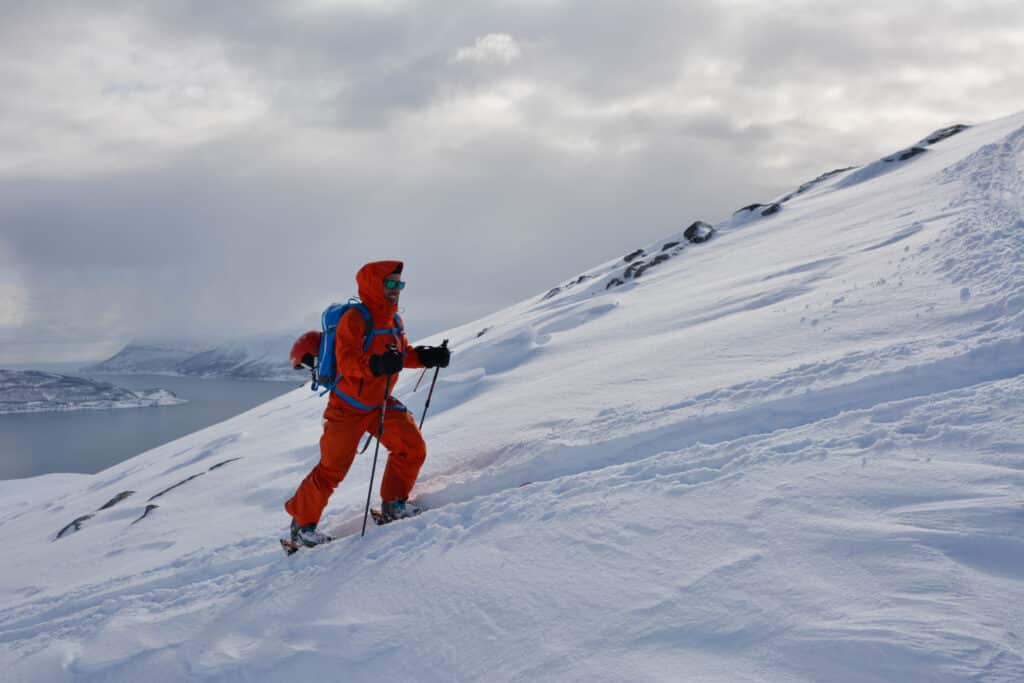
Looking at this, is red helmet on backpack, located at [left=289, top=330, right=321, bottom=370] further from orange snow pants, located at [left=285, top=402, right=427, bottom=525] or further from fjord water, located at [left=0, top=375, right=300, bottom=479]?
fjord water, located at [left=0, top=375, right=300, bottom=479]

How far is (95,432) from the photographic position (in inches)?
3605

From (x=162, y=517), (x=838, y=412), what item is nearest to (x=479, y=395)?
(x=162, y=517)

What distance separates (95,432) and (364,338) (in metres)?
106

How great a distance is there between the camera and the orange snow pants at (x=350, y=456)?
186 inches

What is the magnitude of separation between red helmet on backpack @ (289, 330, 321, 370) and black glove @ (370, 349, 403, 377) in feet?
2.54

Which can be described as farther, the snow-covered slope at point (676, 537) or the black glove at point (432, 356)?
the black glove at point (432, 356)

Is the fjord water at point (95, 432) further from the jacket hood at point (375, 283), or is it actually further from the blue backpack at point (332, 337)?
the jacket hood at point (375, 283)

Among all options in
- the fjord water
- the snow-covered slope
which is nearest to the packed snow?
the fjord water

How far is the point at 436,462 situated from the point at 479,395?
11.7ft

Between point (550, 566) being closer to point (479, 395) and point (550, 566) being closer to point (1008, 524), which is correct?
point (1008, 524)

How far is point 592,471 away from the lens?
14.2 feet

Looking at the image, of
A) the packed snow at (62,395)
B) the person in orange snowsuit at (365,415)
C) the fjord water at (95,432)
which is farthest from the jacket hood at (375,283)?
the packed snow at (62,395)

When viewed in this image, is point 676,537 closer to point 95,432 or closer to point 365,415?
point 365,415

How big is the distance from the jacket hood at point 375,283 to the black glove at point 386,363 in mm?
487
